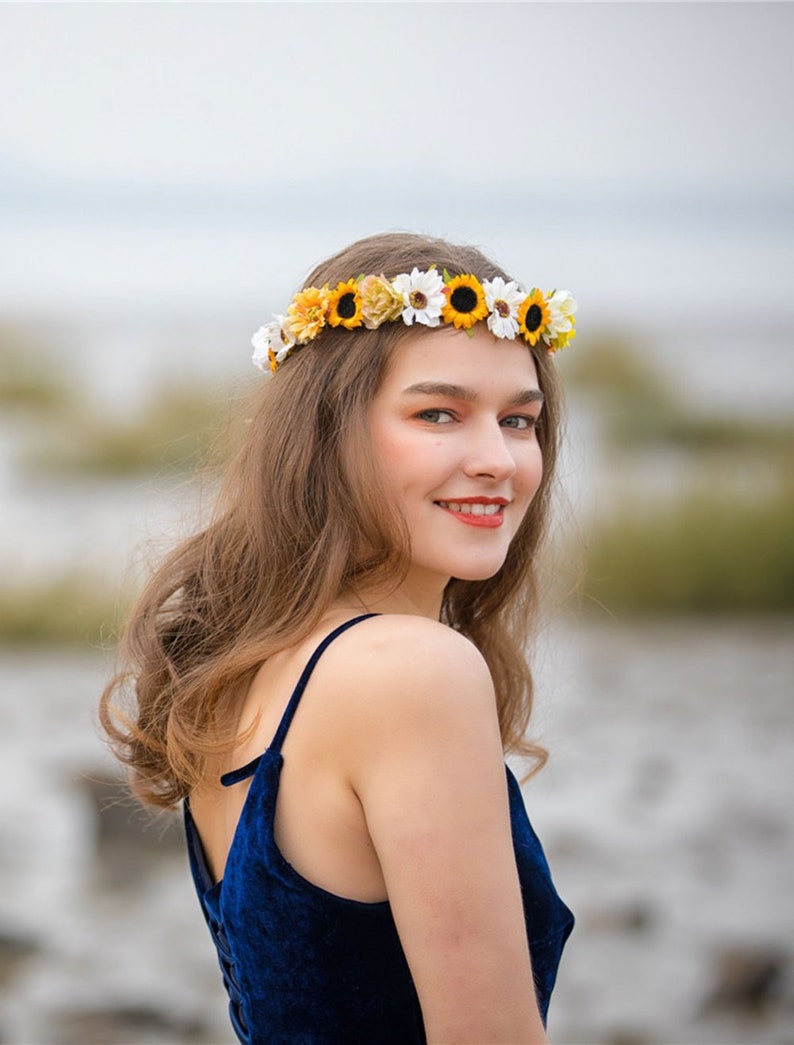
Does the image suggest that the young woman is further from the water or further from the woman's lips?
the water

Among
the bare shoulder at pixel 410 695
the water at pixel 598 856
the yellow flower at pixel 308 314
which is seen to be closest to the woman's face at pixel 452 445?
the yellow flower at pixel 308 314

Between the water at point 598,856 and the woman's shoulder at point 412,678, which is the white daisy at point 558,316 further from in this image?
the water at point 598,856

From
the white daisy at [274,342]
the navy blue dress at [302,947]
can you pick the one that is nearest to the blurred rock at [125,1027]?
the navy blue dress at [302,947]

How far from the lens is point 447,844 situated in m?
1.19

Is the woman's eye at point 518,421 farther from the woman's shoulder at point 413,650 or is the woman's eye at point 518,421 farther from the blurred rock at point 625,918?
the blurred rock at point 625,918

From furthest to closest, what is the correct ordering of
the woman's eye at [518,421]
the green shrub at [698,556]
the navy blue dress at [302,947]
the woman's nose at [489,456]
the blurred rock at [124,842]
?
the green shrub at [698,556], the blurred rock at [124,842], the woman's eye at [518,421], the woman's nose at [489,456], the navy blue dress at [302,947]

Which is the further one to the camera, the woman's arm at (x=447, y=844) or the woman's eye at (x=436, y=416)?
the woman's eye at (x=436, y=416)

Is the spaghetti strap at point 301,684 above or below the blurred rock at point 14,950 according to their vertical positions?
above

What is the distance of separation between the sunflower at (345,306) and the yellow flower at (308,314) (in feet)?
0.04

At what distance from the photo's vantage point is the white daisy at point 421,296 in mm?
1487

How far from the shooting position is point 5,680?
5.23 metres

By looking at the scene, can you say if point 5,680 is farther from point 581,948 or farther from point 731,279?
point 731,279

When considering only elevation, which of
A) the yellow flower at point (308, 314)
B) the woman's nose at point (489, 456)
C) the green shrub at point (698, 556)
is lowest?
the green shrub at point (698, 556)

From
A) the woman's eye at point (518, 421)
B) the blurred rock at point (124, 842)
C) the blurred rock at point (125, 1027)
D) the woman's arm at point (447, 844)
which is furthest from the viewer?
the blurred rock at point (124, 842)
